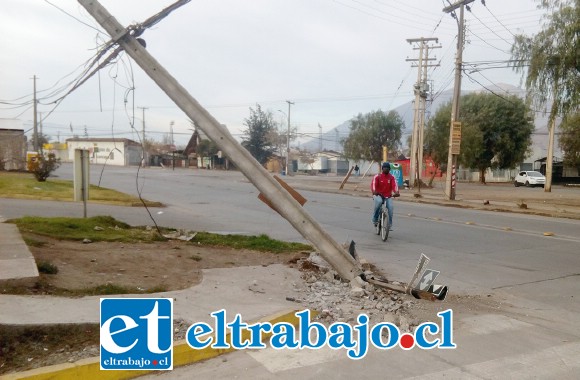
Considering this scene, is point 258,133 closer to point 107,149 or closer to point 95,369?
point 107,149

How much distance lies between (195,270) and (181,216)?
8.62m

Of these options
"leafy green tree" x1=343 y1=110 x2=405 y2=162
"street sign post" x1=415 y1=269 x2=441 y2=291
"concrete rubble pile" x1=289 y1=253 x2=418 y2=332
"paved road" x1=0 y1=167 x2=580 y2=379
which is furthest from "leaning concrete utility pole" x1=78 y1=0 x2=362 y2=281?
"leafy green tree" x1=343 y1=110 x2=405 y2=162

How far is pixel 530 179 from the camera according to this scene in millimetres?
48344

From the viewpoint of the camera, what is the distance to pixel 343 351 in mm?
4852

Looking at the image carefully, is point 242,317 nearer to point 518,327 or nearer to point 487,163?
point 518,327

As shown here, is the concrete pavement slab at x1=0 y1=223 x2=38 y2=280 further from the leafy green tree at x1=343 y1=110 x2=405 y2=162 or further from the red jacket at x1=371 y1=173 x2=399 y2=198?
the leafy green tree at x1=343 y1=110 x2=405 y2=162

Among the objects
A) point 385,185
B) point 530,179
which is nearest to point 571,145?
point 530,179

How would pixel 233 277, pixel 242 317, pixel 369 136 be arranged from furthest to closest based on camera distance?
1. pixel 369 136
2. pixel 233 277
3. pixel 242 317

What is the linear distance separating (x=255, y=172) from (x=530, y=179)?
47.6 m

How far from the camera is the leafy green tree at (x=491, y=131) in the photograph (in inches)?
1865

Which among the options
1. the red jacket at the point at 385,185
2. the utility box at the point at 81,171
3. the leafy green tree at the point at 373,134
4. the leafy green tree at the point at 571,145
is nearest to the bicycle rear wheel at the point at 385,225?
the red jacket at the point at 385,185

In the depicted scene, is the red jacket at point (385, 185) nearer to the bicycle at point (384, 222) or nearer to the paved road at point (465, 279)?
the bicycle at point (384, 222)

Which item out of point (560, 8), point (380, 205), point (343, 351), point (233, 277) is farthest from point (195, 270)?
point (560, 8)

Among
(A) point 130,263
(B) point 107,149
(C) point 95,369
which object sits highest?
(B) point 107,149
